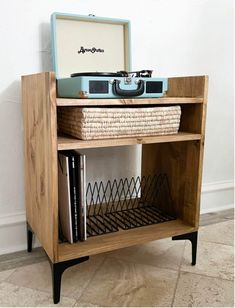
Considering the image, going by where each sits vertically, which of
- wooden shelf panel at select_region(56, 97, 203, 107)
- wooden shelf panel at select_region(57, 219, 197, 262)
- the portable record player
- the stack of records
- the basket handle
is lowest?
wooden shelf panel at select_region(57, 219, 197, 262)

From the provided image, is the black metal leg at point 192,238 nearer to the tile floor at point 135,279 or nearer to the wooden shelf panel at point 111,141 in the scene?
the tile floor at point 135,279

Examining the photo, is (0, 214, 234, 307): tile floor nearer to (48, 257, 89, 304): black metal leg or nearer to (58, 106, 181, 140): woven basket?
(48, 257, 89, 304): black metal leg

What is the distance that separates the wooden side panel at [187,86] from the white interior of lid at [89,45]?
193 mm

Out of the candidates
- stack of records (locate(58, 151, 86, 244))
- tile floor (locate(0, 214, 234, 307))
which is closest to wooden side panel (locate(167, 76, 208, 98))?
stack of records (locate(58, 151, 86, 244))

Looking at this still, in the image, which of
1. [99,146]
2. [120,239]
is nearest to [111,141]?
[99,146]

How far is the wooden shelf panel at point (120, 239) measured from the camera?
984 mm

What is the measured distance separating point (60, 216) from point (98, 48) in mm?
627

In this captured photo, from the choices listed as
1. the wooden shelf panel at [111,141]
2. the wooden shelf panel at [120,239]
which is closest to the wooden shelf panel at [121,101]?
the wooden shelf panel at [111,141]

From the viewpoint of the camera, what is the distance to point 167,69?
57.5 inches

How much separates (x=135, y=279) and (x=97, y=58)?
2.61 ft

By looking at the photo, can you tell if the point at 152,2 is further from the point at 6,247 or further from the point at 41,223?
the point at 6,247

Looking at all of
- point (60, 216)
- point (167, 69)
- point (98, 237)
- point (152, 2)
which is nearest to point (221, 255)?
point (98, 237)

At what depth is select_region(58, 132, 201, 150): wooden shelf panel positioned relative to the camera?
0.91 meters

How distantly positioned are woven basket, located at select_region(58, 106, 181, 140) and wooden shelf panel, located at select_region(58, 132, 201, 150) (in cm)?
2
